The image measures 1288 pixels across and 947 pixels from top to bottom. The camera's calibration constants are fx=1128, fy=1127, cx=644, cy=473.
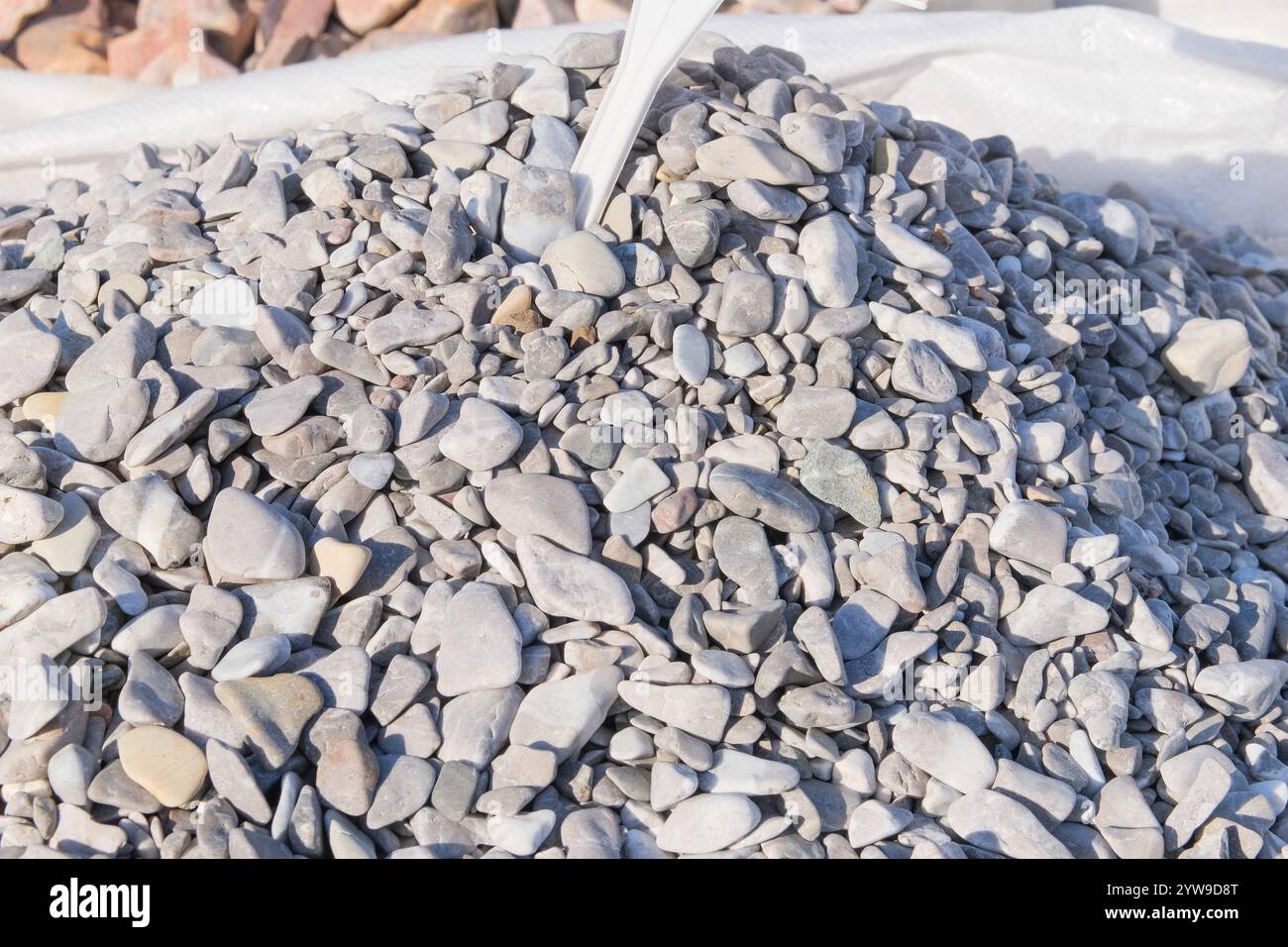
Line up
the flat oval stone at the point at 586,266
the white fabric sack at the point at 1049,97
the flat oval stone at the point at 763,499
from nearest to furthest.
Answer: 1. the flat oval stone at the point at 763,499
2. the flat oval stone at the point at 586,266
3. the white fabric sack at the point at 1049,97

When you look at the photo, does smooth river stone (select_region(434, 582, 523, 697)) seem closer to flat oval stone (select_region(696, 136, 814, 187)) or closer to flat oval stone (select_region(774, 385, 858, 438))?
flat oval stone (select_region(774, 385, 858, 438))

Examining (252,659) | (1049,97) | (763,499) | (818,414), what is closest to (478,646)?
(252,659)

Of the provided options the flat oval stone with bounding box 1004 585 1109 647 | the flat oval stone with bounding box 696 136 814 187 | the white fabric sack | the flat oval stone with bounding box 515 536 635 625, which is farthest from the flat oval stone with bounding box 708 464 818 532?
the white fabric sack

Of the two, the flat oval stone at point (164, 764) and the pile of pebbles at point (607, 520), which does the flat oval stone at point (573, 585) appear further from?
the flat oval stone at point (164, 764)

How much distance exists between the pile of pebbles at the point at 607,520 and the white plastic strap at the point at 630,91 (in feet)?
0.16

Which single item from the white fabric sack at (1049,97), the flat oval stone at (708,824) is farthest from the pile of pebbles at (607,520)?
the white fabric sack at (1049,97)

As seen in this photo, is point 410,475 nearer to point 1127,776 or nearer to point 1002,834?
point 1002,834

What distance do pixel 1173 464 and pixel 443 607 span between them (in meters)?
1.14

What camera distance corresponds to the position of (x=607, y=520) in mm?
1322

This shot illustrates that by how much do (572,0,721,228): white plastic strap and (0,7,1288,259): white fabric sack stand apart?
24.0 inches

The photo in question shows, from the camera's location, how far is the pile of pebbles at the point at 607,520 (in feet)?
3.77

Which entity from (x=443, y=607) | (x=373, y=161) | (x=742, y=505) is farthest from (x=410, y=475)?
(x=373, y=161)

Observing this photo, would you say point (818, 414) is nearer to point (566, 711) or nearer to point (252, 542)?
point (566, 711)

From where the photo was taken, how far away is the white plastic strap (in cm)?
148
